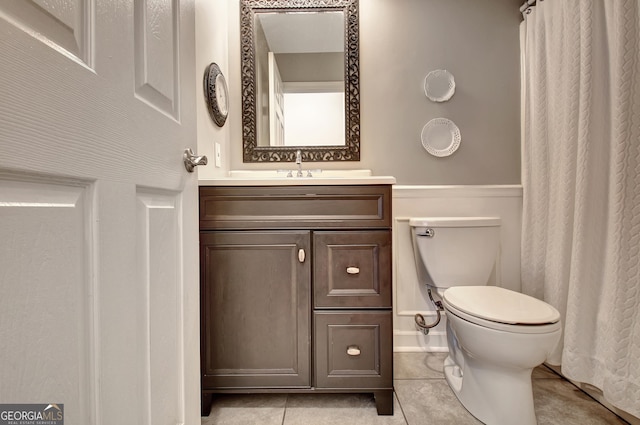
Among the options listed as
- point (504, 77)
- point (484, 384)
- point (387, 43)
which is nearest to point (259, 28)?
point (387, 43)

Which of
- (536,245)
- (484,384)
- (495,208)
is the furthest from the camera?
(495,208)

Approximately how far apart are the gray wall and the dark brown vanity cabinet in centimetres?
67

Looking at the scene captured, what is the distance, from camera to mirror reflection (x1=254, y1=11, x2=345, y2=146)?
5.62 feet

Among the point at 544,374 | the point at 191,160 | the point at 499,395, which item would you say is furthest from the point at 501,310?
the point at 191,160

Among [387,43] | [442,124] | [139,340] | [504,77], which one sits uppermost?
[387,43]

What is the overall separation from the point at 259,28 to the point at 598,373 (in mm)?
2333

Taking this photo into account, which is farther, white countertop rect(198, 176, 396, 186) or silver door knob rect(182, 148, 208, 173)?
white countertop rect(198, 176, 396, 186)

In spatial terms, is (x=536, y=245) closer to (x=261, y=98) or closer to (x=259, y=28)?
(x=261, y=98)

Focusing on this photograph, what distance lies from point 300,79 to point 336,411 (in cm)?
171

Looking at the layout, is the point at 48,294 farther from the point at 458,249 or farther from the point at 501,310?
the point at 458,249

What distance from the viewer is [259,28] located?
1.72 metres

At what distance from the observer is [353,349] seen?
3.73ft

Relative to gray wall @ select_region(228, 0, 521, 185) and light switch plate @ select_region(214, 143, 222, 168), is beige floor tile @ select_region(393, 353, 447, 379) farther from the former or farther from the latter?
light switch plate @ select_region(214, 143, 222, 168)

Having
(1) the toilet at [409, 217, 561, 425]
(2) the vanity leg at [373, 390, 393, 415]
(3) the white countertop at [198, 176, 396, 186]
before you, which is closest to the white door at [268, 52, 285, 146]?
(3) the white countertop at [198, 176, 396, 186]
